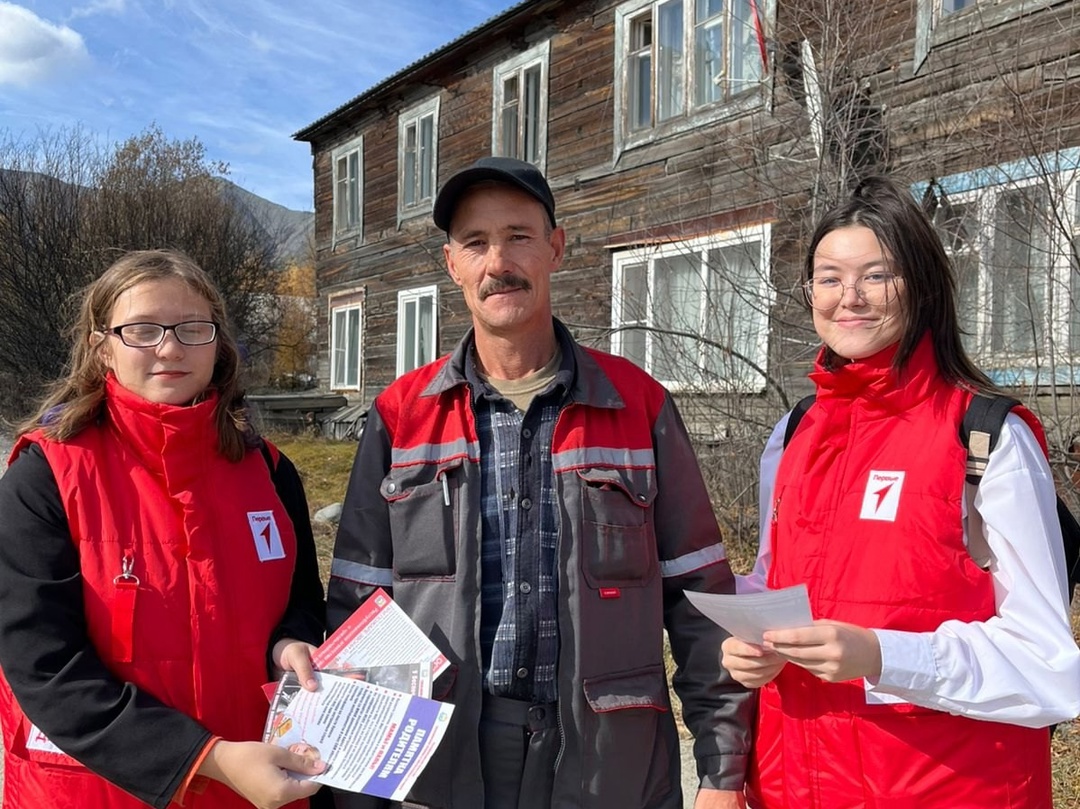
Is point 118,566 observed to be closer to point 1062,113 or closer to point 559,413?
point 559,413

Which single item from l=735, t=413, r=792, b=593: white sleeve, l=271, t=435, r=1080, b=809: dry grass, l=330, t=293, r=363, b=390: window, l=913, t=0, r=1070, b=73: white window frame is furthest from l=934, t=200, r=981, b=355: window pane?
l=330, t=293, r=363, b=390: window

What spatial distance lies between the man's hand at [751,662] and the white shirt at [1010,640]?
0.20 metres

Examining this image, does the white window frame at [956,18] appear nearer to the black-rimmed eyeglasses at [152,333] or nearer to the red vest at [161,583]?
the black-rimmed eyeglasses at [152,333]

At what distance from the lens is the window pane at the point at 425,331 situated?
14984 millimetres

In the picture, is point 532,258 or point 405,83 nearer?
point 532,258

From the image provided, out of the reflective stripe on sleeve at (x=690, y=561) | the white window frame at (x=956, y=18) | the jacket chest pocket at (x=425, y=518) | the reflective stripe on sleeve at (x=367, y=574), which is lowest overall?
the reflective stripe on sleeve at (x=367, y=574)

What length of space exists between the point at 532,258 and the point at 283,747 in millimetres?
1338

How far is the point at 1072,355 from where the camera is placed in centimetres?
538

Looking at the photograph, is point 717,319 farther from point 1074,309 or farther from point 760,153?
point 1074,309

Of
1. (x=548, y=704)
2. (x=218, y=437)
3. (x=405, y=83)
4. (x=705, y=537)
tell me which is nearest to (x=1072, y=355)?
(x=705, y=537)

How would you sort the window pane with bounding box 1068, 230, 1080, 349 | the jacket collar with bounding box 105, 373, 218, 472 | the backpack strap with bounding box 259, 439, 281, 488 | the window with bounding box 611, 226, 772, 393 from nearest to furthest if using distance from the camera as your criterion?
the jacket collar with bounding box 105, 373, 218, 472, the backpack strap with bounding box 259, 439, 281, 488, the window pane with bounding box 1068, 230, 1080, 349, the window with bounding box 611, 226, 772, 393

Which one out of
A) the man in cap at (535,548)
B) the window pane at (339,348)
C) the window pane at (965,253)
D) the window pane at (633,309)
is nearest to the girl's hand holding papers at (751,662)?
the man in cap at (535,548)

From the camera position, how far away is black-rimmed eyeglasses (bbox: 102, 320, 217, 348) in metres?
2.20

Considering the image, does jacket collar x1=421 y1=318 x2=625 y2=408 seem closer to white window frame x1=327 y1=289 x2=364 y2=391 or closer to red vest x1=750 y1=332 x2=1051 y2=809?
red vest x1=750 y1=332 x2=1051 y2=809
